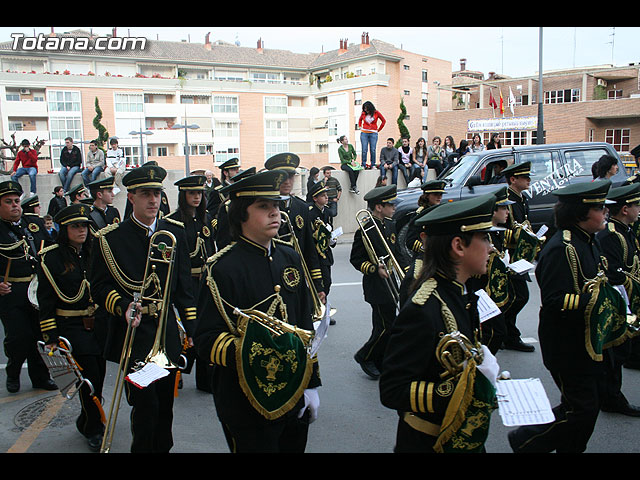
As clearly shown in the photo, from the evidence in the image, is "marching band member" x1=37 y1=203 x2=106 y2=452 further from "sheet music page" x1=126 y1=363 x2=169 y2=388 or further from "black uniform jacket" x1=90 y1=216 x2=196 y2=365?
"sheet music page" x1=126 y1=363 x2=169 y2=388

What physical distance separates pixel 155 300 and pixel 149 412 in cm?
79

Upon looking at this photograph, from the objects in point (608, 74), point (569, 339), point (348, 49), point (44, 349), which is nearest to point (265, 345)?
point (569, 339)

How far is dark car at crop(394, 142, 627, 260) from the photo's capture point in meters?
11.8

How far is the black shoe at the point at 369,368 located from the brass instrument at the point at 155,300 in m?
2.72

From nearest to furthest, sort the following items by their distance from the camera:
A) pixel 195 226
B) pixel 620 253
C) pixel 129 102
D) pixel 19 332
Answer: pixel 620 253 → pixel 19 332 → pixel 195 226 → pixel 129 102

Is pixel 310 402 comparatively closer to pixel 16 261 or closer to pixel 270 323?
pixel 270 323

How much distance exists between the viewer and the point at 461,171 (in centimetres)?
1211

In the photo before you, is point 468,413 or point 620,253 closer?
point 468,413


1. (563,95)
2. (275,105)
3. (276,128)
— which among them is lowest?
(276,128)

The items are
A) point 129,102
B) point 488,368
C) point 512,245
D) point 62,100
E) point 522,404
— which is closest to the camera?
point 488,368

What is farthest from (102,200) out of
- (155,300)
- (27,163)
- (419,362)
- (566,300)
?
(27,163)

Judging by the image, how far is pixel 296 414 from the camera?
3.00m

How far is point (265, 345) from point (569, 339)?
7.64 feet

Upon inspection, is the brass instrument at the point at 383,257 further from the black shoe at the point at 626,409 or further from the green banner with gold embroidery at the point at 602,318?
the green banner with gold embroidery at the point at 602,318
